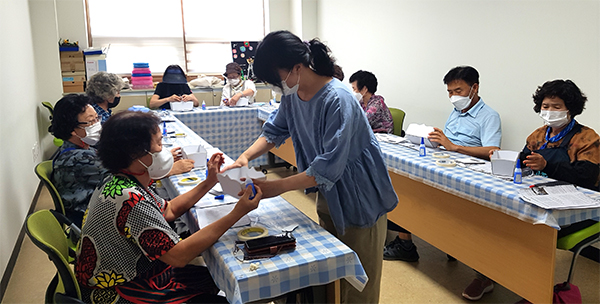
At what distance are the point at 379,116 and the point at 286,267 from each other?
8.95ft

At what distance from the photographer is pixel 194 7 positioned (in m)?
6.89

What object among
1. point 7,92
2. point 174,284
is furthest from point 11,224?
point 174,284

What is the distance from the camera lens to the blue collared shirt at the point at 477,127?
2.92 metres

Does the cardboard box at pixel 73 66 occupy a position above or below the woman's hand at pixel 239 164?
above

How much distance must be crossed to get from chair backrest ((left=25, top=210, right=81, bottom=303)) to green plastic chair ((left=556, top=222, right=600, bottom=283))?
210 cm

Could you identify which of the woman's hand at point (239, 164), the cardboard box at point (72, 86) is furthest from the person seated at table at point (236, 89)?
the woman's hand at point (239, 164)

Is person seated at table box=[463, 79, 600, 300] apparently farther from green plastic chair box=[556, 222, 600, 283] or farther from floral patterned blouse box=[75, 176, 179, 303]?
floral patterned blouse box=[75, 176, 179, 303]

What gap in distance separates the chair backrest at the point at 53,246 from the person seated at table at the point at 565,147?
199 cm

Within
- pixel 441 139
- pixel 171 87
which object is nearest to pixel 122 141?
pixel 441 139

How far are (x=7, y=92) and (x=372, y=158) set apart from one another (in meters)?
2.89

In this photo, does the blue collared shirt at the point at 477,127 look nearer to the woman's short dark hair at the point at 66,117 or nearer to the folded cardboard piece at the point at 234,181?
the folded cardboard piece at the point at 234,181

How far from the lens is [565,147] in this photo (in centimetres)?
237

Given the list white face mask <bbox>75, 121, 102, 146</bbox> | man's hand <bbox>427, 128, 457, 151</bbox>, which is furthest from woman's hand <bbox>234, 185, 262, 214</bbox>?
man's hand <bbox>427, 128, 457, 151</bbox>

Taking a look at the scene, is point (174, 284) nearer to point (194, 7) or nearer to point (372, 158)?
point (372, 158)
